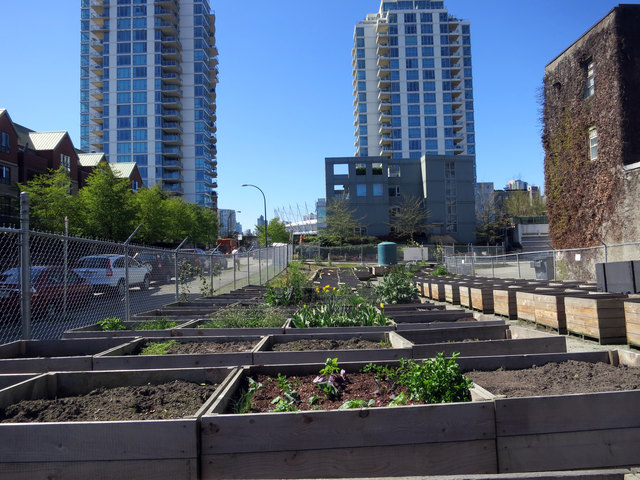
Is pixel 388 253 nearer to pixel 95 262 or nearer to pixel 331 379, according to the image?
pixel 95 262

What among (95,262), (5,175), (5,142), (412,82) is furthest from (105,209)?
(412,82)

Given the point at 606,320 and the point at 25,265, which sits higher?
the point at 25,265

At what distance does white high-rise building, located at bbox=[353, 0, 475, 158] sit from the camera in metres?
84.8

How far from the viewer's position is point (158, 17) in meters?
83.8

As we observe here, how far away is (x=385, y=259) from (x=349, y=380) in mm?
30430

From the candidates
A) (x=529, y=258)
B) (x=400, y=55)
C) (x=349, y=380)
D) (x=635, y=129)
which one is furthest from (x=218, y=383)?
(x=400, y=55)

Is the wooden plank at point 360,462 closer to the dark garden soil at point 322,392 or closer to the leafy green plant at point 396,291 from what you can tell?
the dark garden soil at point 322,392

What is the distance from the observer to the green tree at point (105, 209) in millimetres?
29703

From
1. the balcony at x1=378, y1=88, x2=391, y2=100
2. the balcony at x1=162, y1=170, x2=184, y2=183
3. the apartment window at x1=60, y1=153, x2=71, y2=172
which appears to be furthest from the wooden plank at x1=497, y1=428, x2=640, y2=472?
the balcony at x1=378, y1=88, x2=391, y2=100

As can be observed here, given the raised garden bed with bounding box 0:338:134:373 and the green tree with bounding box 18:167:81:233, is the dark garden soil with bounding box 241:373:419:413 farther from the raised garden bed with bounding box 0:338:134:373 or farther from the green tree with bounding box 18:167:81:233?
the green tree with bounding box 18:167:81:233

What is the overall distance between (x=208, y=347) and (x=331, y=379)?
2.53 meters

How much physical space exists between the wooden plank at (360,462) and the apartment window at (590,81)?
20756mm

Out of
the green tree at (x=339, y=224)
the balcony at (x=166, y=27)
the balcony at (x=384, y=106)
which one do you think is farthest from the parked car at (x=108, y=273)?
the balcony at (x=166, y=27)

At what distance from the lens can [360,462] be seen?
286 centimetres
